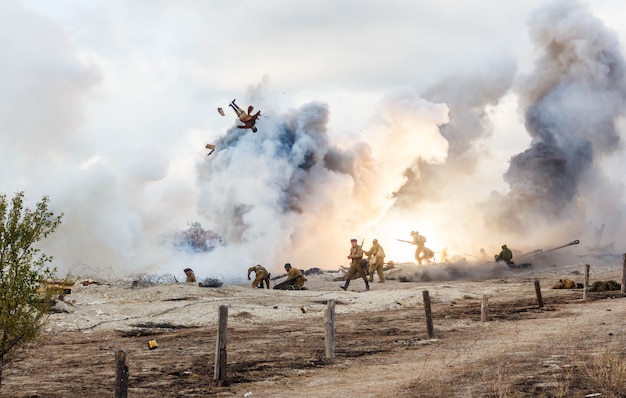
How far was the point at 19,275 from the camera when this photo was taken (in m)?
9.86

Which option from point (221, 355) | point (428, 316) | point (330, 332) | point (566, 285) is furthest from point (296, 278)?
point (221, 355)

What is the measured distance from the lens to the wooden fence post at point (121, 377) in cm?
921

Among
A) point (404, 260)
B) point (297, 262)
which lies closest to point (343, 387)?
point (404, 260)

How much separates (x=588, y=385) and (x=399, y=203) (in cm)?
4309

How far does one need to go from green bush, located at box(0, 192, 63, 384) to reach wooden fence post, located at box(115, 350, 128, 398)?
1.51 metres

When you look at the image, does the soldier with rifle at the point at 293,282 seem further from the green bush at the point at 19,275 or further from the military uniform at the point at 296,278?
the green bush at the point at 19,275

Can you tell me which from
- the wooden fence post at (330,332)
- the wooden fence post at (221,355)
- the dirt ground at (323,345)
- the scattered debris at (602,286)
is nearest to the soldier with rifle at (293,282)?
the dirt ground at (323,345)

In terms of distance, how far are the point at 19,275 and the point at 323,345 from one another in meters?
7.41

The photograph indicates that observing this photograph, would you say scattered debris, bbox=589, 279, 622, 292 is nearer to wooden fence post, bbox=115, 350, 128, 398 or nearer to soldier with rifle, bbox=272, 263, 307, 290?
soldier with rifle, bbox=272, 263, 307, 290

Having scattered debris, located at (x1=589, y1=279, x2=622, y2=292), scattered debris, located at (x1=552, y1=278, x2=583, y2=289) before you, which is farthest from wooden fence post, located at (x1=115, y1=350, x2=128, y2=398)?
scattered debris, located at (x1=552, y1=278, x2=583, y2=289)

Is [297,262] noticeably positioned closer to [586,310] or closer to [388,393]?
[586,310]

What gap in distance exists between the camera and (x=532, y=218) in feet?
178

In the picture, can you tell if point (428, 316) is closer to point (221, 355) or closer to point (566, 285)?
point (221, 355)

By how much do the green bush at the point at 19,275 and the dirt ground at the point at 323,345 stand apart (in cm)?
134
